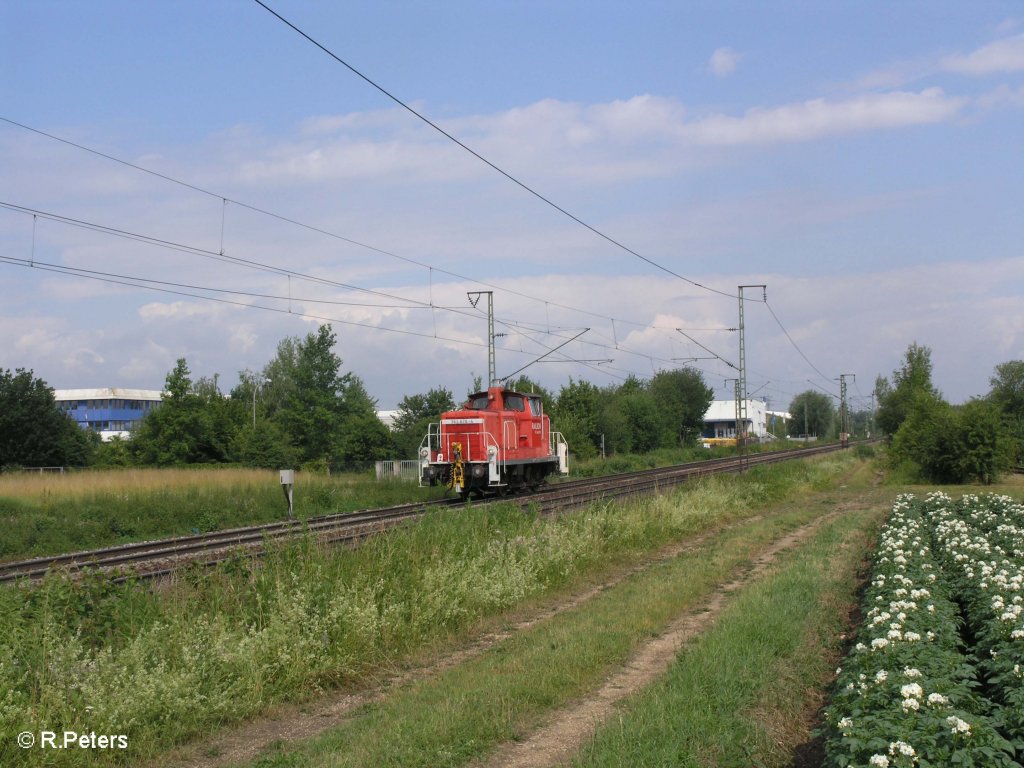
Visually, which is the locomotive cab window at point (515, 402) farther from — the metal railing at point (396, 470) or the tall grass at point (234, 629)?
the tall grass at point (234, 629)

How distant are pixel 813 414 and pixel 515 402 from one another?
136394 mm

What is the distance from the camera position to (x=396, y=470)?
40.6 m

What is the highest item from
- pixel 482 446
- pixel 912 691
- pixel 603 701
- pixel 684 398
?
pixel 684 398

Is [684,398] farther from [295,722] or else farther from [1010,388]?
[295,722]

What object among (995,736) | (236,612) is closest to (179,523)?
(236,612)

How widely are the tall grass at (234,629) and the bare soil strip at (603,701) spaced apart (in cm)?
254

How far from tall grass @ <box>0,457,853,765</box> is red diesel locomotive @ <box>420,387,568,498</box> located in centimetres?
1449

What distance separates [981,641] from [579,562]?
8.27m

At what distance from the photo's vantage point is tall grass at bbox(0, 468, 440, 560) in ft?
72.1

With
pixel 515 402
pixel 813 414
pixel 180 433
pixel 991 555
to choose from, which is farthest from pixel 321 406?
pixel 813 414

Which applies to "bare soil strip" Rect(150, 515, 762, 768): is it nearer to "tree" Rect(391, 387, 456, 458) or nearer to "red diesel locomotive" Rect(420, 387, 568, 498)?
"red diesel locomotive" Rect(420, 387, 568, 498)

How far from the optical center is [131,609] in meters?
8.58

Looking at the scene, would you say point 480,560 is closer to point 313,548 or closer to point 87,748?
point 313,548

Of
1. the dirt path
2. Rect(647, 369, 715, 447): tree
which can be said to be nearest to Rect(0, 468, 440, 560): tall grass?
the dirt path
